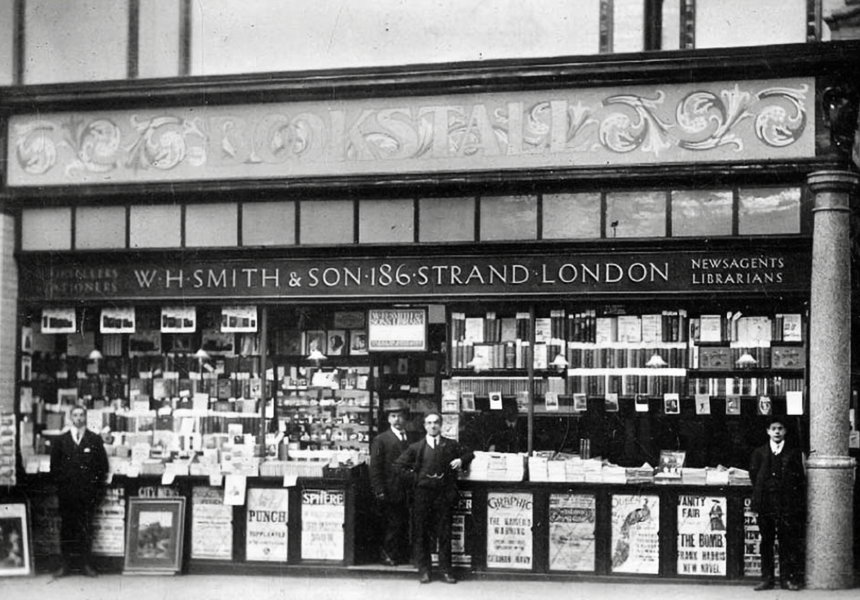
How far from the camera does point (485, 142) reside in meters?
13.3

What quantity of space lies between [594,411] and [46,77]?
27.8ft

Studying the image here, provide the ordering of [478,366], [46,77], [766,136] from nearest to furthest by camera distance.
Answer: [766,136] < [478,366] < [46,77]

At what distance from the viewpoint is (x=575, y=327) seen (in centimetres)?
1337

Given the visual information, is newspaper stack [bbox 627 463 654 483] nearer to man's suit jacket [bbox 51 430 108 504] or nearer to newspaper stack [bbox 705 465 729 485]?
newspaper stack [bbox 705 465 729 485]

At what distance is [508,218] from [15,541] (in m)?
6.94

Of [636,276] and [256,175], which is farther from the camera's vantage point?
[256,175]

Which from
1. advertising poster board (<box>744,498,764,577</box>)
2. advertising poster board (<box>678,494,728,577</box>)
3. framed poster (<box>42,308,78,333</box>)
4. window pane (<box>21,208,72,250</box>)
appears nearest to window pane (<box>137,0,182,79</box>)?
window pane (<box>21,208,72,250</box>)

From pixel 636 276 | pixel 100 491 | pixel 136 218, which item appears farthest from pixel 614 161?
pixel 100 491

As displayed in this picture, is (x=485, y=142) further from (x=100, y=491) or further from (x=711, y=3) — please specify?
(x=100, y=491)

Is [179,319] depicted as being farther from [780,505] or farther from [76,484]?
[780,505]

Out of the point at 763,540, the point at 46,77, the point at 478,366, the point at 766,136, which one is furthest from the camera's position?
the point at 46,77

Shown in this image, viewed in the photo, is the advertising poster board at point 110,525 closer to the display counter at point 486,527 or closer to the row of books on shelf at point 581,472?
the display counter at point 486,527

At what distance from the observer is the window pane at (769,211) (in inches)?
496

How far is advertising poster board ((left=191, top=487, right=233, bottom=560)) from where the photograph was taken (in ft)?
42.9
